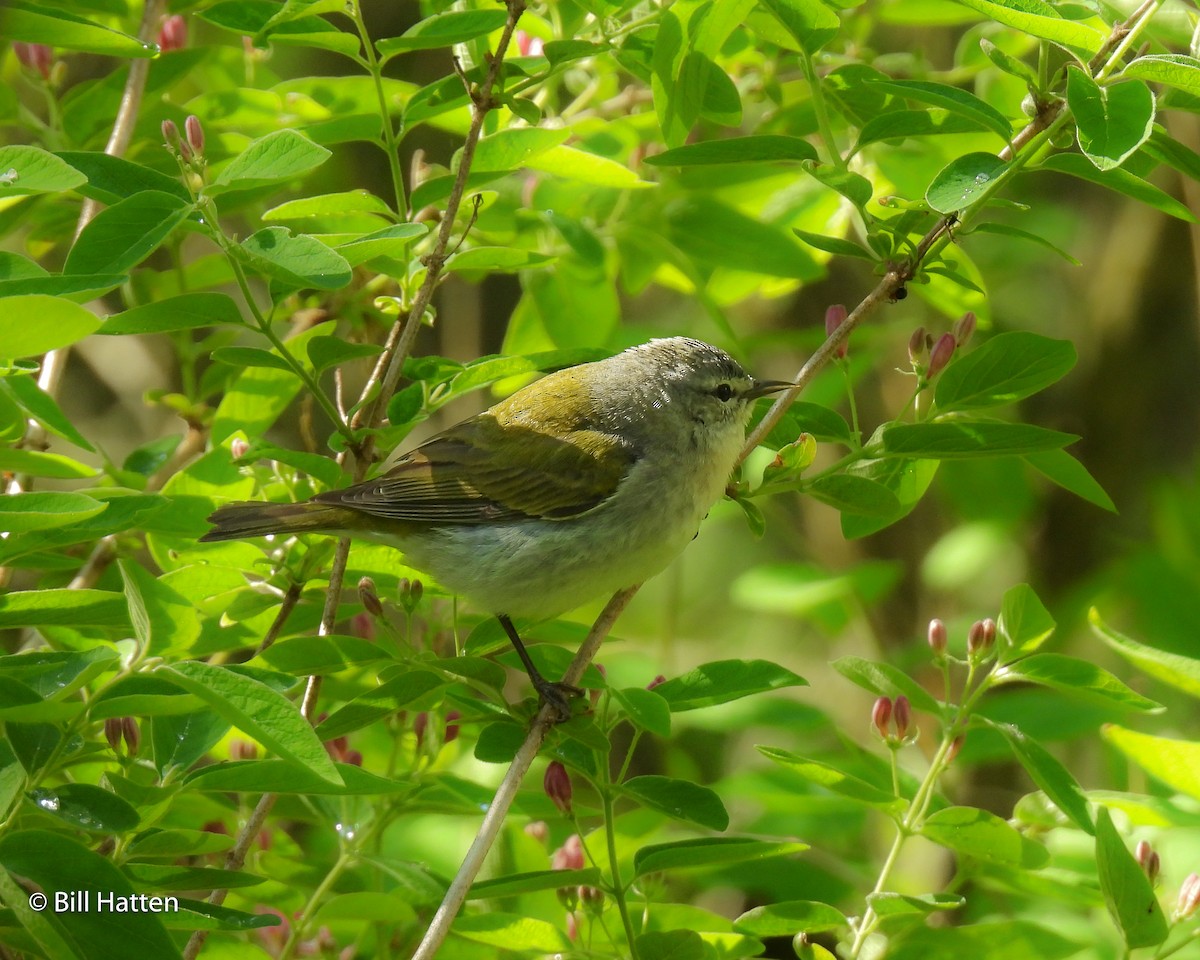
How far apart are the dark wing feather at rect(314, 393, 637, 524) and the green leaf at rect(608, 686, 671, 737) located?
1385 millimetres

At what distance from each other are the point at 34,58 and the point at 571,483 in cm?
176

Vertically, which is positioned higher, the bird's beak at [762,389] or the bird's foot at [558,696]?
the bird's beak at [762,389]

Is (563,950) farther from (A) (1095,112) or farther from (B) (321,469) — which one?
(A) (1095,112)

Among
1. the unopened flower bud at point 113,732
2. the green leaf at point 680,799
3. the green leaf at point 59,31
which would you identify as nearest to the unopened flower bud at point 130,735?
the unopened flower bud at point 113,732

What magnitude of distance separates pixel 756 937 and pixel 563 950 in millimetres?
378

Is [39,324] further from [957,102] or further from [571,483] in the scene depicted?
[571,483]

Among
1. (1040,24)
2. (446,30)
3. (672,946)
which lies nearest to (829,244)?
(1040,24)

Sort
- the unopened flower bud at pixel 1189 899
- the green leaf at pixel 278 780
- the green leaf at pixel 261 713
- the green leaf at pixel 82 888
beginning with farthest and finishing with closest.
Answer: the unopened flower bud at pixel 1189 899 < the green leaf at pixel 278 780 < the green leaf at pixel 82 888 < the green leaf at pixel 261 713

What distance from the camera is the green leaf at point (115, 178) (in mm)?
2321

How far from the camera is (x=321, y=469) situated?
8.41ft

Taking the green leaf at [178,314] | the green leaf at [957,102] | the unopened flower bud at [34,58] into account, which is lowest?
the green leaf at [178,314]

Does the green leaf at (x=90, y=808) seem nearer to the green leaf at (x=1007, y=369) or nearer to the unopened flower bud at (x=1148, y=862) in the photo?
the green leaf at (x=1007, y=369)

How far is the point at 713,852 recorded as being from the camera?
2.25 meters

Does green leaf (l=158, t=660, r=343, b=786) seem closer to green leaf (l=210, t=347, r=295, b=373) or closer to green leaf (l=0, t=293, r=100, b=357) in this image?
green leaf (l=0, t=293, r=100, b=357)
